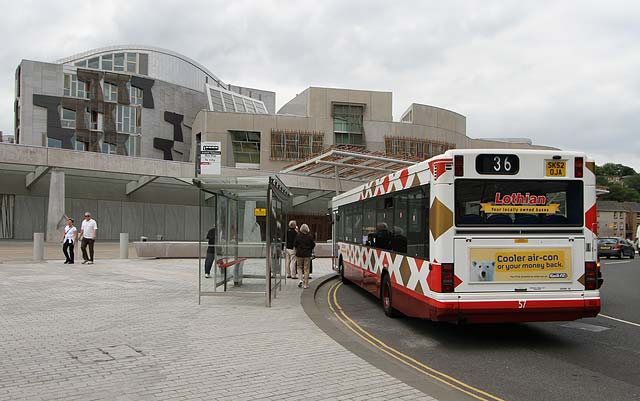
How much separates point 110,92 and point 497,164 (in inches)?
2318

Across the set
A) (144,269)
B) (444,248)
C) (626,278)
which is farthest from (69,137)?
(444,248)

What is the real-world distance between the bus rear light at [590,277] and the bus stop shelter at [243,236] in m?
5.68

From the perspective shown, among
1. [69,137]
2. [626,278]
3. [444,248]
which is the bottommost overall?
[626,278]

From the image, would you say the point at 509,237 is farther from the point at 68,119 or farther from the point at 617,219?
the point at 617,219

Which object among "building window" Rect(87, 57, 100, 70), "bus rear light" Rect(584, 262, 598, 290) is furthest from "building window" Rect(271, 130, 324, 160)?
"bus rear light" Rect(584, 262, 598, 290)

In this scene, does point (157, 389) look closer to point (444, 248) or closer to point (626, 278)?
point (444, 248)

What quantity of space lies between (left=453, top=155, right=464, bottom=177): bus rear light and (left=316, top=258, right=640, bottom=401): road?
2.46 meters

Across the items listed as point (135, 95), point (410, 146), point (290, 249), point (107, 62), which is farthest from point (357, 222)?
point (107, 62)

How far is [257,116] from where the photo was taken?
5059cm

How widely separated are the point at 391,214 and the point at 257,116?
42.3m

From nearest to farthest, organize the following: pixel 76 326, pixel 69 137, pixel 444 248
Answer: pixel 444 248
pixel 76 326
pixel 69 137

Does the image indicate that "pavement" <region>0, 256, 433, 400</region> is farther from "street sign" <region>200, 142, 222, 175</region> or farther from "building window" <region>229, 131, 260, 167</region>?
"building window" <region>229, 131, 260, 167</region>

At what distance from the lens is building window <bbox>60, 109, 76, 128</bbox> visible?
186 feet

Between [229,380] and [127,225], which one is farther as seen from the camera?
[127,225]
